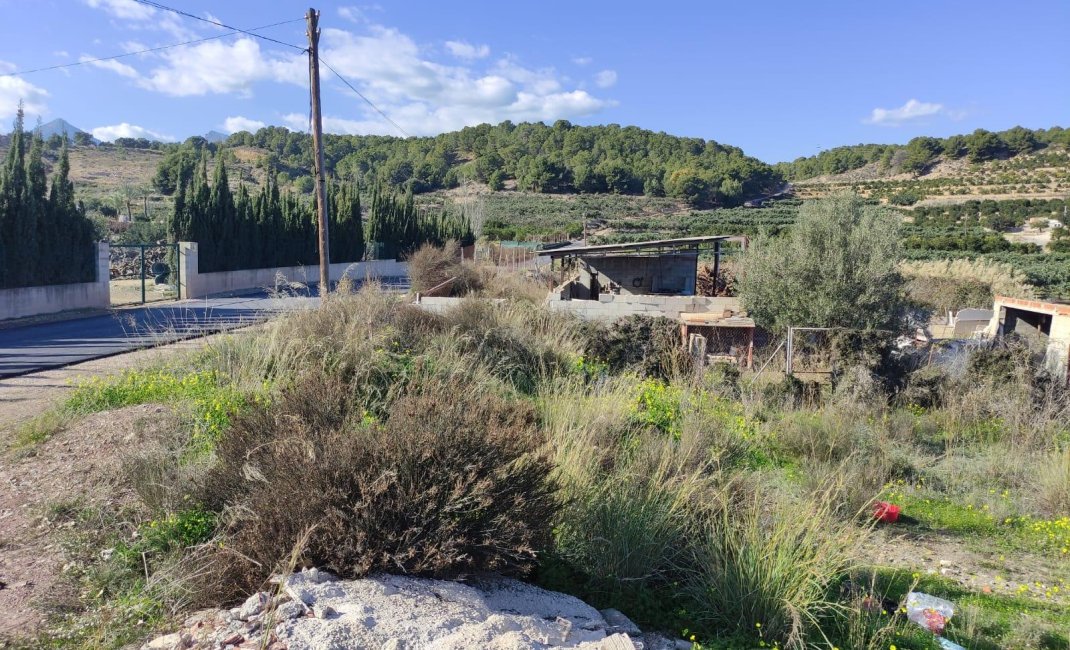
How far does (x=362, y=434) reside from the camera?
3820mm

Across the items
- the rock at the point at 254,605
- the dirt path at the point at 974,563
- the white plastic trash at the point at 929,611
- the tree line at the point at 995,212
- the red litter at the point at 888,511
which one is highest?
the tree line at the point at 995,212

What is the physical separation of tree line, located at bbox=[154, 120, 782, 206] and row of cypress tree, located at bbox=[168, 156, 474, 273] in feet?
79.9

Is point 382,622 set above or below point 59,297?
above

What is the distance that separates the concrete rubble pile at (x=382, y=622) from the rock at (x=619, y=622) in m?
0.13

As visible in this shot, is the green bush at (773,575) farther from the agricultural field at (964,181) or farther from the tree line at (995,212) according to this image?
the agricultural field at (964,181)

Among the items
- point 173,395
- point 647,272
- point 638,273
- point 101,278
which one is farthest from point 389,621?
point 101,278

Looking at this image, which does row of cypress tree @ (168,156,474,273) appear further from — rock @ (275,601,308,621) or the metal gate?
rock @ (275,601,308,621)

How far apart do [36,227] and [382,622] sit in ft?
70.5

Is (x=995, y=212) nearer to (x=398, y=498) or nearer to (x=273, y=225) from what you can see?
(x=273, y=225)

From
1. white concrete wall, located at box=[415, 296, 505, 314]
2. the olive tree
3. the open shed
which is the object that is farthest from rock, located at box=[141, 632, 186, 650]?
the open shed

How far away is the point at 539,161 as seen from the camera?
3241 inches

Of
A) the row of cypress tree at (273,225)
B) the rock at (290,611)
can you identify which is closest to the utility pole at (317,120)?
the row of cypress tree at (273,225)

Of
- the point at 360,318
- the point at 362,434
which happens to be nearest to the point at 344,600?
the point at 362,434

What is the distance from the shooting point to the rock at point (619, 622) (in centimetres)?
364
